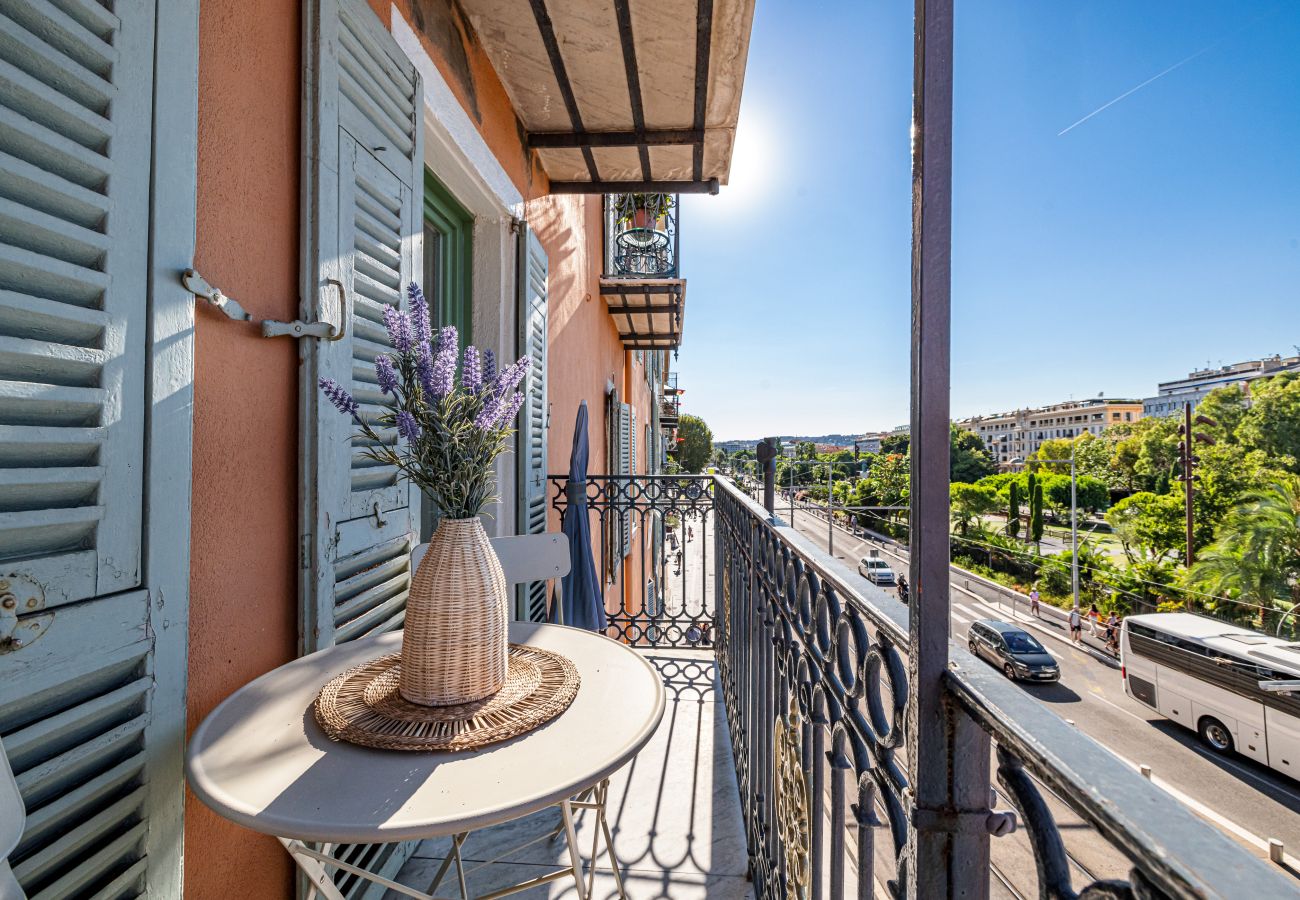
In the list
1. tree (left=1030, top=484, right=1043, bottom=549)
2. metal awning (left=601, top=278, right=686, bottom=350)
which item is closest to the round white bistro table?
metal awning (left=601, top=278, right=686, bottom=350)

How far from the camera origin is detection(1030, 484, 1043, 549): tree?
1397 centimetres

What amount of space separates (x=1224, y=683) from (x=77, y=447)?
5.09 m

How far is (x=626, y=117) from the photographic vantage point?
3008mm

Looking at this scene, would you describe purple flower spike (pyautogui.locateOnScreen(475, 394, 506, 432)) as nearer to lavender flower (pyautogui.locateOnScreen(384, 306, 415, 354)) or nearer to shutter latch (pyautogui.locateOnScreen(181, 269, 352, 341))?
lavender flower (pyautogui.locateOnScreen(384, 306, 415, 354))

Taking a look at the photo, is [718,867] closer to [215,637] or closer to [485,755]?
[485,755]

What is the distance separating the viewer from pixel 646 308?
23.6 ft

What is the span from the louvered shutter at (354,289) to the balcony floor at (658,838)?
11.2 inches

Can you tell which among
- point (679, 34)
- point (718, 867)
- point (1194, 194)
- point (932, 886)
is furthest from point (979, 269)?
point (1194, 194)

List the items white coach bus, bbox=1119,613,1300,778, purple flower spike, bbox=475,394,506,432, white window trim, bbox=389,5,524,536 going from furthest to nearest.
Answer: white window trim, bbox=389,5,524,536 → white coach bus, bbox=1119,613,1300,778 → purple flower spike, bbox=475,394,506,432

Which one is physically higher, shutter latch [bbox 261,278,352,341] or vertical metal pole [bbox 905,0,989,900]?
shutter latch [bbox 261,278,352,341]

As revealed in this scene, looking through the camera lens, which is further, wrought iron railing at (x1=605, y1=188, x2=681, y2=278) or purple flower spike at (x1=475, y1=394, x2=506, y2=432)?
wrought iron railing at (x1=605, y1=188, x2=681, y2=278)

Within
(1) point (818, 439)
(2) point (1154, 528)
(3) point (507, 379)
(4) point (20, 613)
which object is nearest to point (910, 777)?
(3) point (507, 379)

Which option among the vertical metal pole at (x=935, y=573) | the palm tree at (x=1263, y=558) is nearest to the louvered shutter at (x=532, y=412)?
the vertical metal pole at (x=935, y=573)

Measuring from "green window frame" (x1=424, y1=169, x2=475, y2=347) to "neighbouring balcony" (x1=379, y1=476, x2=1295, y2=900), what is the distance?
1.67 m
